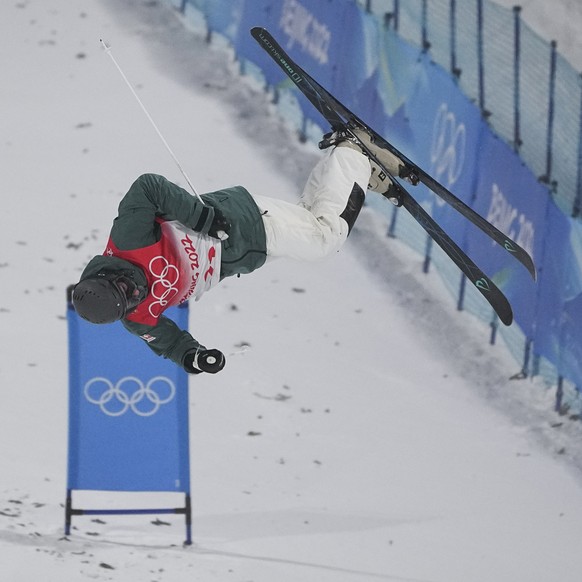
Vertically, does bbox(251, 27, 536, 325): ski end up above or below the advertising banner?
above

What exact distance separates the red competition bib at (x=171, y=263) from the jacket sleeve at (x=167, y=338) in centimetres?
5

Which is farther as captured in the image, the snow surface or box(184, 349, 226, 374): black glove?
the snow surface

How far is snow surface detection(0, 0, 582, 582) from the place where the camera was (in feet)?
23.8

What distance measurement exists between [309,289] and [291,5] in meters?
2.58

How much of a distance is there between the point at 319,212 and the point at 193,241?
2.12 feet

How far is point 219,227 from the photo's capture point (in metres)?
5.67

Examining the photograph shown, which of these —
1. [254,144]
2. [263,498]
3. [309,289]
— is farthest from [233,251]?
[254,144]

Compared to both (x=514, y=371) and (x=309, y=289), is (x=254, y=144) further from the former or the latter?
(x=514, y=371)

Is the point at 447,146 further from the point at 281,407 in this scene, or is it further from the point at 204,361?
the point at 204,361

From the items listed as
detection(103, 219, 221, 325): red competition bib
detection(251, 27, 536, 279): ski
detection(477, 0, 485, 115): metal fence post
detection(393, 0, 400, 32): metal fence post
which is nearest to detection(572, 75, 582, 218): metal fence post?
detection(477, 0, 485, 115): metal fence post

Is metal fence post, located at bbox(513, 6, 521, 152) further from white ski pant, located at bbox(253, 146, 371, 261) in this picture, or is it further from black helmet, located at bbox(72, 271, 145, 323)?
black helmet, located at bbox(72, 271, 145, 323)

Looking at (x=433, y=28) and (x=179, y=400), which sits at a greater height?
(x=433, y=28)

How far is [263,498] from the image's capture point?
25.3 feet

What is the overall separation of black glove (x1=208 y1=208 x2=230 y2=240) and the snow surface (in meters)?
1.98
